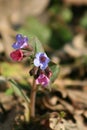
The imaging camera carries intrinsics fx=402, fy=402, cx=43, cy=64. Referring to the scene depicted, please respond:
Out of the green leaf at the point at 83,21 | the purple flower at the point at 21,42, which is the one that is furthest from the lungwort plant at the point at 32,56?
the green leaf at the point at 83,21

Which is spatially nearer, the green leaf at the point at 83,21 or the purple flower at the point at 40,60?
the purple flower at the point at 40,60

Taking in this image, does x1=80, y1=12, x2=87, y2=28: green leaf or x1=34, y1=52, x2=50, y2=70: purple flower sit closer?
x1=34, y1=52, x2=50, y2=70: purple flower

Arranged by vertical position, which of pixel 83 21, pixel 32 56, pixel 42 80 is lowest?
pixel 83 21

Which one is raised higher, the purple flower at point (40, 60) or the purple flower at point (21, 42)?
the purple flower at point (21, 42)

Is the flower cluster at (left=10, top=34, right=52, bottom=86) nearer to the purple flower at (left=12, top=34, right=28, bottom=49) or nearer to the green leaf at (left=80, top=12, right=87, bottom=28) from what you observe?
the purple flower at (left=12, top=34, right=28, bottom=49)

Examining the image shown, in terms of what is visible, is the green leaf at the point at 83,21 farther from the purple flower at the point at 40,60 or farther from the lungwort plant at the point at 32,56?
the purple flower at the point at 40,60

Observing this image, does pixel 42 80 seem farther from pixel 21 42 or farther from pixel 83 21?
pixel 83 21

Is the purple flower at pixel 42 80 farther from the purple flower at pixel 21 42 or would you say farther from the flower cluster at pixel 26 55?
the purple flower at pixel 21 42

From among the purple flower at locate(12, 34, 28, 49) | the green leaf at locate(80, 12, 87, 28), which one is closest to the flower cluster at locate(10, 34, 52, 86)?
the purple flower at locate(12, 34, 28, 49)

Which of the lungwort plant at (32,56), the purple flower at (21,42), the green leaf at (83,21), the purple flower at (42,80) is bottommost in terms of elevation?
the green leaf at (83,21)

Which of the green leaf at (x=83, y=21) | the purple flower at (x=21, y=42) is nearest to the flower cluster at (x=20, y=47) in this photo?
the purple flower at (x=21, y=42)

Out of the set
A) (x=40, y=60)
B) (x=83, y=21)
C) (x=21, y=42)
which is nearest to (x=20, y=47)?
(x=21, y=42)

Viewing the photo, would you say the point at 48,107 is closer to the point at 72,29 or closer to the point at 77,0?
the point at 72,29
